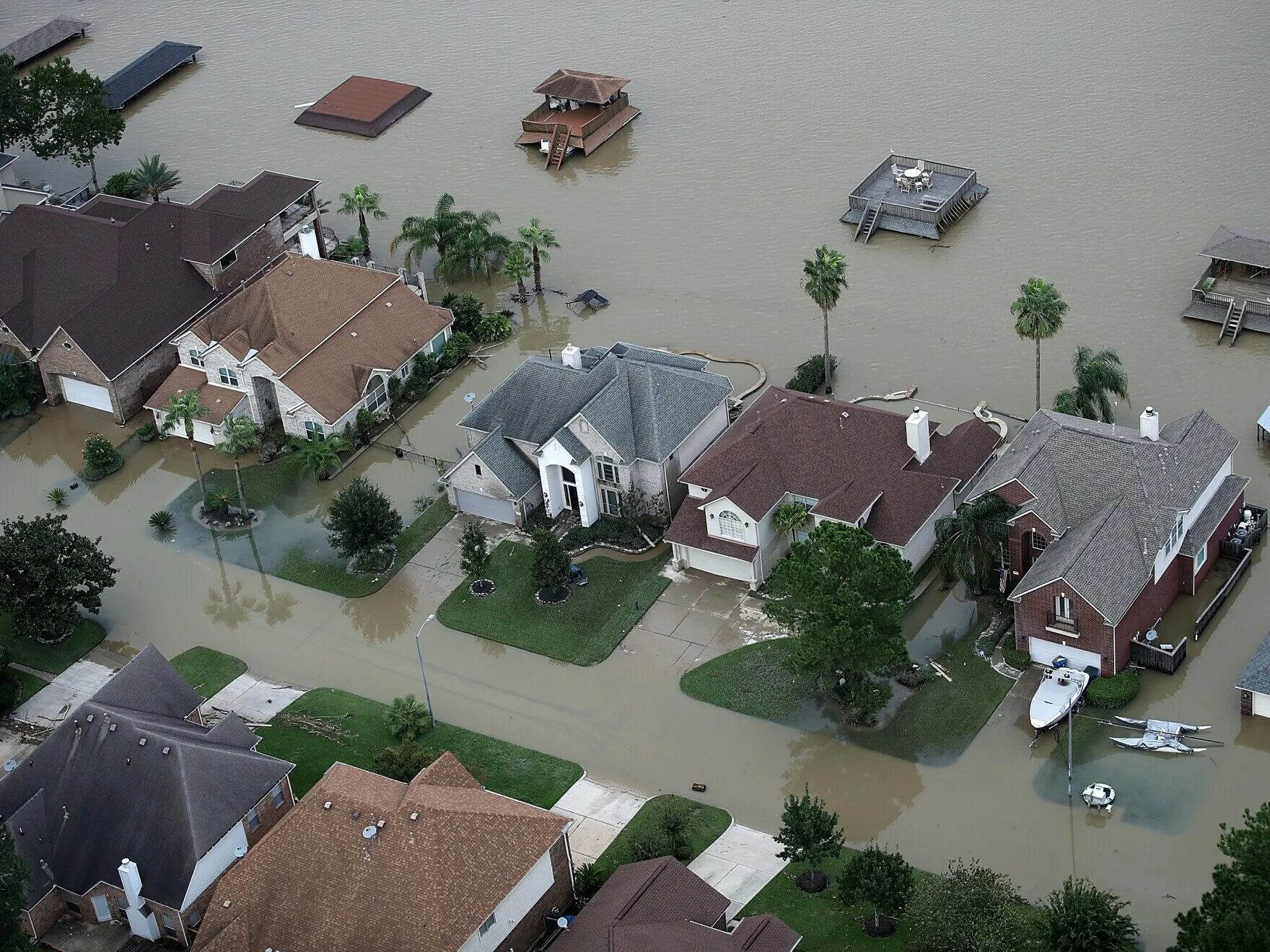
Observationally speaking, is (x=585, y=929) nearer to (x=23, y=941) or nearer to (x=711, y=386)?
(x=23, y=941)

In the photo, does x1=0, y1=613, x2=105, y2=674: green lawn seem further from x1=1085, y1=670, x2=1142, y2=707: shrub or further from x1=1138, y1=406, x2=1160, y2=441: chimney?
x1=1138, y1=406, x2=1160, y2=441: chimney

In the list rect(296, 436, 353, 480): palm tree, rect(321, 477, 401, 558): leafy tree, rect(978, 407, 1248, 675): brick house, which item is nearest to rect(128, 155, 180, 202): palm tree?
rect(296, 436, 353, 480): palm tree

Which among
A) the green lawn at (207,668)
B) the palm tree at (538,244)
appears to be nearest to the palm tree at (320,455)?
the green lawn at (207,668)

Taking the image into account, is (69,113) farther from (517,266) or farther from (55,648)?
(55,648)

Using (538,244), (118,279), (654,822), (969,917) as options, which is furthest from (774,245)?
(969,917)

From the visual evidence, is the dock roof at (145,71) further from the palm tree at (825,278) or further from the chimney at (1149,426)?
the chimney at (1149,426)

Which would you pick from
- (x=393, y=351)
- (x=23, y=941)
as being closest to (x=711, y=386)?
(x=393, y=351)
